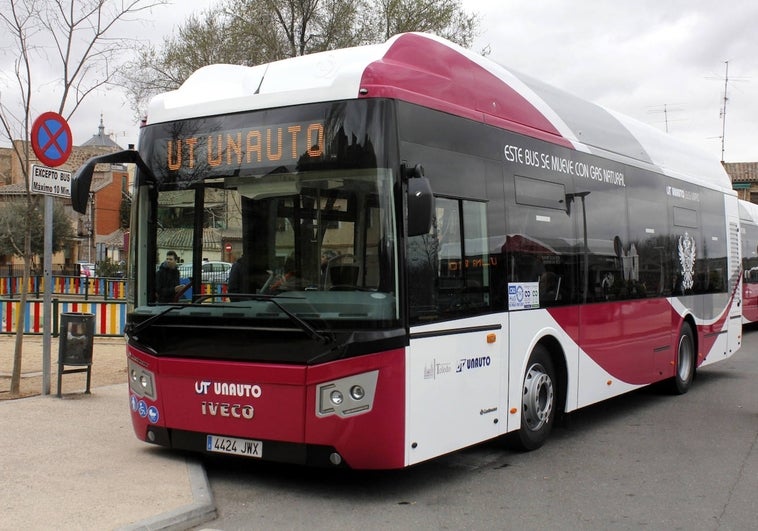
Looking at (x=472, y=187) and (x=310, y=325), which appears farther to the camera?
(x=472, y=187)

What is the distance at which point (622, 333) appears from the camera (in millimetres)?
9391

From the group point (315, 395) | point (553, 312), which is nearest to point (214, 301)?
point (315, 395)

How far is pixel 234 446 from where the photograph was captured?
6.17 metres

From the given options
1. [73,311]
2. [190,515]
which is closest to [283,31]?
[73,311]

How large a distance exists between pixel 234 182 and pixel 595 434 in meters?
5.01

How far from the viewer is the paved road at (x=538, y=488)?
221 inches

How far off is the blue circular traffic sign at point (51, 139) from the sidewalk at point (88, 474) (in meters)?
2.83

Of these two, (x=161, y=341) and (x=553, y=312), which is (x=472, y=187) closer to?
(x=553, y=312)

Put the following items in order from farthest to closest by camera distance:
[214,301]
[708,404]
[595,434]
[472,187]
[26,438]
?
[708,404] → [595,434] → [26,438] → [472,187] → [214,301]

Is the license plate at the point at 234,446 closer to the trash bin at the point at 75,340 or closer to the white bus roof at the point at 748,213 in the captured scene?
the trash bin at the point at 75,340

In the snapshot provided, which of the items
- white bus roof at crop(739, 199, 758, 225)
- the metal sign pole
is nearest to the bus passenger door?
the metal sign pole

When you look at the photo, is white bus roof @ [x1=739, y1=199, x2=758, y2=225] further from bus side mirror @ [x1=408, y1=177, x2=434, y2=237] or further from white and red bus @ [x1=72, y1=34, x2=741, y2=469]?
bus side mirror @ [x1=408, y1=177, x2=434, y2=237]

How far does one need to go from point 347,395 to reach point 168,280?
1873mm

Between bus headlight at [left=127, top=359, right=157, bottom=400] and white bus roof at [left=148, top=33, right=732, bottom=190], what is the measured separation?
6.78ft
